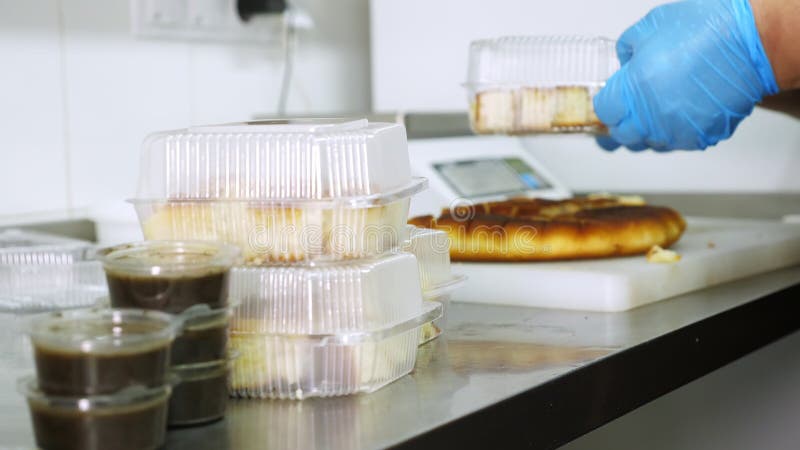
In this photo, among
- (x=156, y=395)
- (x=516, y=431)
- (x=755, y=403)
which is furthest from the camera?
(x=755, y=403)

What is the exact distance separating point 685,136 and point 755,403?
457mm

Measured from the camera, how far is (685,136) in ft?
4.50

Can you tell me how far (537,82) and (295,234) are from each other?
0.78 metres

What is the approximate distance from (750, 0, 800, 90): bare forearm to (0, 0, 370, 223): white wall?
3.95 ft

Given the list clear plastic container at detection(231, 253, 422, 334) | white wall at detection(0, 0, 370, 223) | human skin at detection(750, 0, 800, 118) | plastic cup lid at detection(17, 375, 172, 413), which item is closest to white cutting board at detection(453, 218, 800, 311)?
human skin at detection(750, 0, 800, 118)

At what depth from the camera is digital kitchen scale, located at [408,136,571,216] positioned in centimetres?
183

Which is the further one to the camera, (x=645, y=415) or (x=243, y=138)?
(x=645, y=415)

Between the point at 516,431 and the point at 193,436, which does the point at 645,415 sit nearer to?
the point at 516,431

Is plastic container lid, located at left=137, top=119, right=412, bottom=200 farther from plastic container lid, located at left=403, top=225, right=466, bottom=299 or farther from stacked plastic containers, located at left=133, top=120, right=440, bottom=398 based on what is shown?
plastic container lid, located at left=403, top=225, right=466, bottom=299

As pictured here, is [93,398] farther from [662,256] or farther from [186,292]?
[662,256]

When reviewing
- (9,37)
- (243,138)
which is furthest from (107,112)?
(243,138)

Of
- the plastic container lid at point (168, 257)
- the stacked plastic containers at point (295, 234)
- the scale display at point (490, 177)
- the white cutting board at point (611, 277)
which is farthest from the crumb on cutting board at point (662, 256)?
the plastic container lid at point (168, 257)

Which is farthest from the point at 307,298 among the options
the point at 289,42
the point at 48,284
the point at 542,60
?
the point at 289,42

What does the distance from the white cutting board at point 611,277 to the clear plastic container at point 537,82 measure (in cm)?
23
